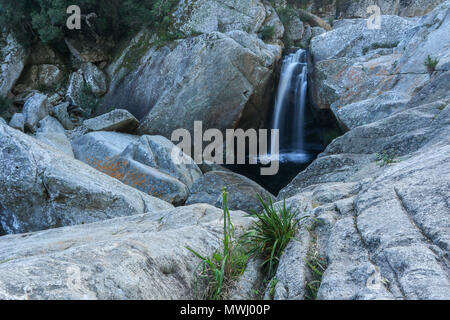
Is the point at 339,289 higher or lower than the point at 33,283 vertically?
lower

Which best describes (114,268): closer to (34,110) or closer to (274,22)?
(34,110)

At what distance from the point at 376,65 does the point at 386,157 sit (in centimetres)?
849

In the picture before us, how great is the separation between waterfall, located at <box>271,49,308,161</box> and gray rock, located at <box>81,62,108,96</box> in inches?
406

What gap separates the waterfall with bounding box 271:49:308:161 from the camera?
15766 mm

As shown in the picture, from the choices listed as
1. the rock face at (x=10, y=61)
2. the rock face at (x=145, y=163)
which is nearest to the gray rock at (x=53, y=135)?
the rock face at (x=145, y=163)

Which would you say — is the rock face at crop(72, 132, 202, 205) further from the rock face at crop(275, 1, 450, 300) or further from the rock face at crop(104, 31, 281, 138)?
the rock face at crop(275, 1, 450, 300)

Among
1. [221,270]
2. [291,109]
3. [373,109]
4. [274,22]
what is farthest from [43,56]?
[221,270]

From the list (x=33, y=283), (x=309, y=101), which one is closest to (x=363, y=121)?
(x=309, y=101)

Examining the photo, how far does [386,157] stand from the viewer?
5.22 m

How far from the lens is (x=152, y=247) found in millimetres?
2537

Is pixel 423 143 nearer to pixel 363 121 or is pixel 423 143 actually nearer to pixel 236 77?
pixel 363 121

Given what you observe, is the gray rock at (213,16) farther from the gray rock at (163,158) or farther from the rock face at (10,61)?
the rock face at (10,61)

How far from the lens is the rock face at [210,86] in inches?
570

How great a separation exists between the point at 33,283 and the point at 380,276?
7.17 ft
